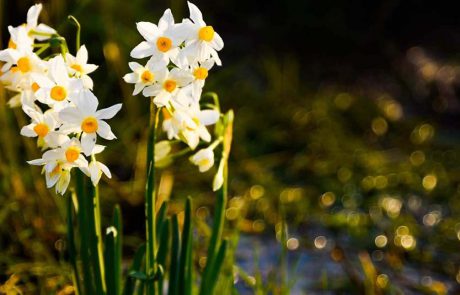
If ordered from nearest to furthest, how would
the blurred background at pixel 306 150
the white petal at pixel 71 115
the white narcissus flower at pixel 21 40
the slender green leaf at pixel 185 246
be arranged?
the white petal at pixel 71 115 < the white narcissus flower at pixel 21 40 < the slender green leaf at pixel 185 246 < the blurred background at pixel 306 150

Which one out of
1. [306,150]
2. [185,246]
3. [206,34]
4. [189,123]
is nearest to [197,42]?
[206,34]

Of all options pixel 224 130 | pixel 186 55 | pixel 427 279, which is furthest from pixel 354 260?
pixel 186 55

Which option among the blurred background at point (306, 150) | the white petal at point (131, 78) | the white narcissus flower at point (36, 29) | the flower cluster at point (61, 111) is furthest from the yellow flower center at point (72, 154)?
the blurred background at point (306, 150)

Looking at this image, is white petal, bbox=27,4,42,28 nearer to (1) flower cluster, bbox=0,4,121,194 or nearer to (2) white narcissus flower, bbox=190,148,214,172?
(1) flower cluster, bbox=0,4,121,194

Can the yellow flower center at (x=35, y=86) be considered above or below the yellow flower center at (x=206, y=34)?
below

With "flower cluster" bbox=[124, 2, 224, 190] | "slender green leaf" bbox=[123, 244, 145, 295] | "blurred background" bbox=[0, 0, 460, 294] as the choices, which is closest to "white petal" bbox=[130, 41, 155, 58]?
"flower cluster" bbox=[124, 2, 224, 190]

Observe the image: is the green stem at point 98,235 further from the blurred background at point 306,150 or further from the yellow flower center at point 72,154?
the blurred background at point 306,150

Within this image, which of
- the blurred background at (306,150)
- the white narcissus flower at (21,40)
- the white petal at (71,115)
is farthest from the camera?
the blurred background at (306,150)

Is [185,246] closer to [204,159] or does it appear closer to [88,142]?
[204,159]
